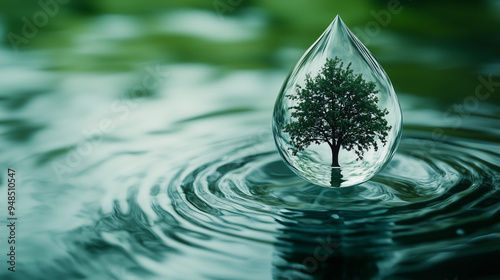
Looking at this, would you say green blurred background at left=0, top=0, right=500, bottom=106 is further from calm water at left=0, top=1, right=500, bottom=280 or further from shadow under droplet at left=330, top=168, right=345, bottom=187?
shadow under droplet at left=330, top=168, right=345, bottom=187

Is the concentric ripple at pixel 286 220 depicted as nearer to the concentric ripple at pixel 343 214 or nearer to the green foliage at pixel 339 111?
the concentric ripple at pixel 343 214

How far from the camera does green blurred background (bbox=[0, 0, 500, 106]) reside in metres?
2.43

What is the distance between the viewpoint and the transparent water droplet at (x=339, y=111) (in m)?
1.15

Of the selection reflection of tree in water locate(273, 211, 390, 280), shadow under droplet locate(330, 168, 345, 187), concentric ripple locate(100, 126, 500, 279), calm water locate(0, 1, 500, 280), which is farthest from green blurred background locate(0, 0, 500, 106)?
reflection of tree in water locate(273, 211, 390, 280)

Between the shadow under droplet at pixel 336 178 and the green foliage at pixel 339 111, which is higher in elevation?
the green foliage at pixel 339 111

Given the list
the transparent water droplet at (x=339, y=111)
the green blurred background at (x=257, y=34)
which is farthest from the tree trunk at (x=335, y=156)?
the green blurred background at (x=257, y=34)

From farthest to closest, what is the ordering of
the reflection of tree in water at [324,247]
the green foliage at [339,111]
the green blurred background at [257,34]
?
the green blurred background at [257,34] < the green foliage at [339,111] < the reflection of tree in water at [324,247]

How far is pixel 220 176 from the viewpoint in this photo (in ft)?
4.47

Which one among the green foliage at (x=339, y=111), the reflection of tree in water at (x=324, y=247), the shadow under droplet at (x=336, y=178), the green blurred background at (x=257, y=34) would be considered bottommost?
the reflection of tree in water at (x=324, y=247)

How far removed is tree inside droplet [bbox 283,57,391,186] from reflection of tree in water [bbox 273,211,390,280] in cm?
12

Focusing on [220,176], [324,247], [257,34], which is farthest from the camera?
[257,34]

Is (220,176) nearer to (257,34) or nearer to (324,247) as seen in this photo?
(324,247)

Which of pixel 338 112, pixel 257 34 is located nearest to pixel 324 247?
pixel 338 112

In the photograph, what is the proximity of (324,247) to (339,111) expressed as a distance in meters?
0.26
